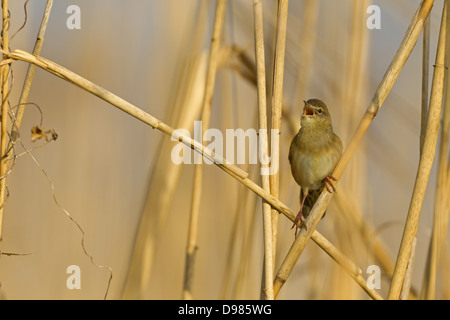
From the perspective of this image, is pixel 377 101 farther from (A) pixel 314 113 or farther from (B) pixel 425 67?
(A) pixel 314 113

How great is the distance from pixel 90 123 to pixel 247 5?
1.06 metres

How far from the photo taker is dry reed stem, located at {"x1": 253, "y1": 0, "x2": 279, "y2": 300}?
1468 mm

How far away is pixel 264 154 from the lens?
1.55 m

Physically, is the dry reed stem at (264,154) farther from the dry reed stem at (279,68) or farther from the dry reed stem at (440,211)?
the dry reed stem at (440,211)

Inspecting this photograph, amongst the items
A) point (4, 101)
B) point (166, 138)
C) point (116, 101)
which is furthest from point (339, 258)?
point (4, 101)

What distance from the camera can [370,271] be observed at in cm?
196

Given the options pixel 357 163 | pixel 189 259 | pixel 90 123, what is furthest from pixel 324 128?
pixel 90 123

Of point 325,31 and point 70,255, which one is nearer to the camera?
point 325,31

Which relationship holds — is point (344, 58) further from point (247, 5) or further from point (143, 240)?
point (143, 240)

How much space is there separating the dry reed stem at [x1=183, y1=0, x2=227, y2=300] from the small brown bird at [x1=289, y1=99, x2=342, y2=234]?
413 mm

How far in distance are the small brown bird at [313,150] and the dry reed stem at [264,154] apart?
60 centimetres

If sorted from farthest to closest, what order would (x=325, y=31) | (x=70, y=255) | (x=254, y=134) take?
(x=70, y=255)
(x=325, y=31)
(x=254, y=134)

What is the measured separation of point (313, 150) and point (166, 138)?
0.57m

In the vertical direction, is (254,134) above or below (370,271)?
above
